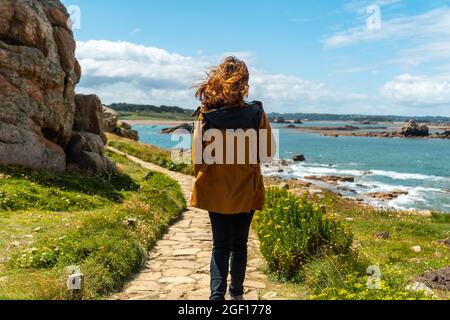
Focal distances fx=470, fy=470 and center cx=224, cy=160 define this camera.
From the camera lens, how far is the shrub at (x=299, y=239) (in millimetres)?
7223

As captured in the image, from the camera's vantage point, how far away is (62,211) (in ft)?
38.8

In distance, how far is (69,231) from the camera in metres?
8.81

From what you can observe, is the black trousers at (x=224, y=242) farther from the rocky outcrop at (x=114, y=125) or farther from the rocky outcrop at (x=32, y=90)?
the rocky outcrop at (x=114, y=125)

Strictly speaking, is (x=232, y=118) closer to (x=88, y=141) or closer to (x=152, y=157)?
(x=88, y=141)

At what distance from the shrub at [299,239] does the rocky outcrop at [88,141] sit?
1111cm

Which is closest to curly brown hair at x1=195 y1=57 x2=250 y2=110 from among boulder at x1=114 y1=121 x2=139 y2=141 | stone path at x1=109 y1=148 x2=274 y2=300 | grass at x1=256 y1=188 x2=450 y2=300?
grass at x1=256 y1=188 x2=450 y2=300

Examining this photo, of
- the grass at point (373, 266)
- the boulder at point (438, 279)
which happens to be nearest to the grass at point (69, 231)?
the grass at point (373, 266)

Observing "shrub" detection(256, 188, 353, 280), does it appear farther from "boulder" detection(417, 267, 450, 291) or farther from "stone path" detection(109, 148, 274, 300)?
"boulder" detection(417, 267, 450, 291)

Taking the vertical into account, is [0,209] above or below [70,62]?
below

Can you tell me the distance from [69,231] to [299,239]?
4341 millimetres

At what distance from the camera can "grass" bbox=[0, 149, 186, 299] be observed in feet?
21.1
